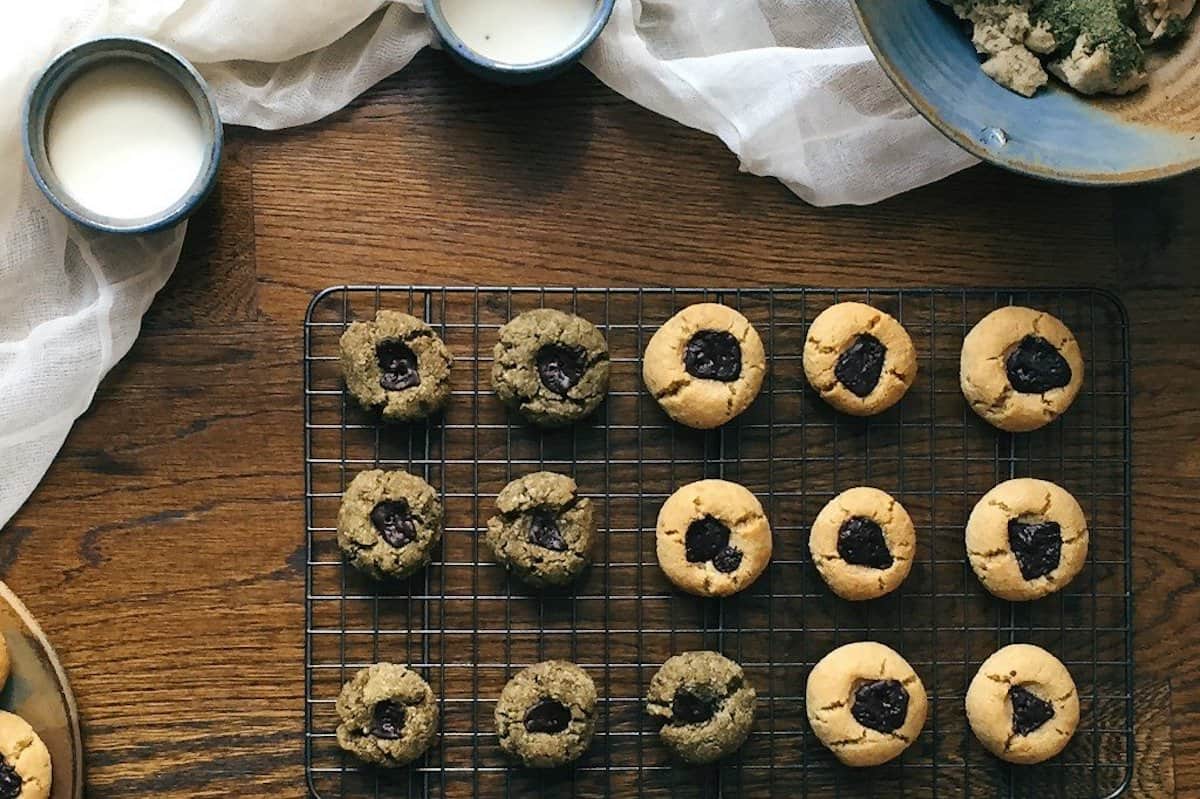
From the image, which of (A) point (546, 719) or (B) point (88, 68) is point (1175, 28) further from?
(B) point (88, 68)

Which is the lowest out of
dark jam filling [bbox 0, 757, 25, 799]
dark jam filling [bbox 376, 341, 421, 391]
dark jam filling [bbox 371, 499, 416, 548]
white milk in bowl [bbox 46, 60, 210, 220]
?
dark jam filling [bbox 0, 757, 25, 799]

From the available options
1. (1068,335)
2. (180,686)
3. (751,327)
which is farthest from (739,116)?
(180,686)

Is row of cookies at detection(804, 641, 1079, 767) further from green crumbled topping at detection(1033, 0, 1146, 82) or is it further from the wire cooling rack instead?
green crumbled topping at detection(1033, 0, 1146, 82)

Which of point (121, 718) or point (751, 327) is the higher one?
point (751, 327)

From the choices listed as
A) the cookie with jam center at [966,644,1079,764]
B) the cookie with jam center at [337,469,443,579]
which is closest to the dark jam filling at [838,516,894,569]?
the cookie with jam center at [966,644,1079,764]

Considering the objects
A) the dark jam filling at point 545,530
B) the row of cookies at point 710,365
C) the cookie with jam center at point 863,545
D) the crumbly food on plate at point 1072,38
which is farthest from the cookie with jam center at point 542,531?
the crumbly food on plate at point 1072,38

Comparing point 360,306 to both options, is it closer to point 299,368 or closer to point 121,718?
point 299,368

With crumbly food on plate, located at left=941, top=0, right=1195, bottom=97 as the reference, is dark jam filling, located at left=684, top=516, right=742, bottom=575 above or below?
below
